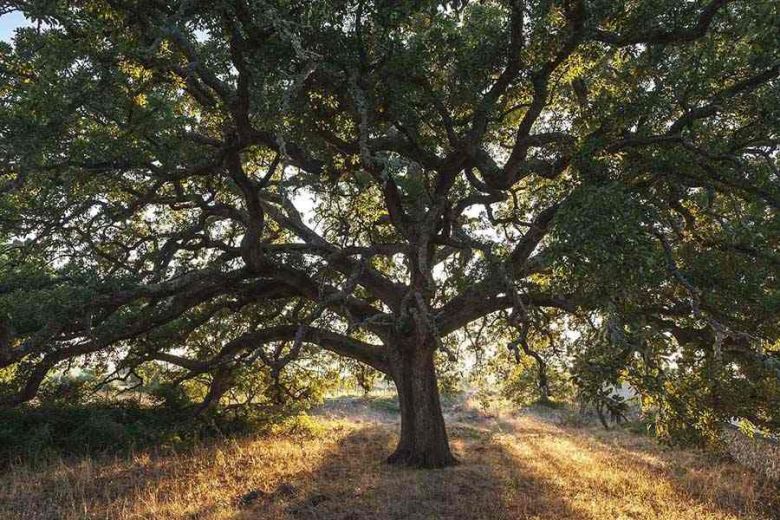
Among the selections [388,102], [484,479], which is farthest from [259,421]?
[388,102]

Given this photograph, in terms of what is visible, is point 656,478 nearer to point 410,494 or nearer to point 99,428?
point 410,494

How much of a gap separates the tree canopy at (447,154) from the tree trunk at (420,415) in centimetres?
107

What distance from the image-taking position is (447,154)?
35.0ft

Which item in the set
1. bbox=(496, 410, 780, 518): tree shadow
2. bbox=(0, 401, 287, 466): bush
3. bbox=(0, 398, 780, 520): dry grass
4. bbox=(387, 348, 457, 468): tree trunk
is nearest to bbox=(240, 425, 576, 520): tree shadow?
bbox=(0, 398, 780, 520): dry grass

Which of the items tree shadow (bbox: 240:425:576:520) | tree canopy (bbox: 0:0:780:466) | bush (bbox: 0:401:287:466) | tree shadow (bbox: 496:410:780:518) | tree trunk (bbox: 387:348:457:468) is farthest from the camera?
bush (bbox: 0:401:287:466)

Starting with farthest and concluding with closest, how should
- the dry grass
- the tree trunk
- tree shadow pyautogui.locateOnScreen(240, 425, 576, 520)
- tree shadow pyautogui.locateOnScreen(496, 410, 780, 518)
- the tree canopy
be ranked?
the tree trunk → tree shadow pyautogui.locateOnScreen(496, 410, 780, 518) → the dry grass → tree shadow pyautogui.locateOnScreen(240, 425, 576, 520) → the tree canopy

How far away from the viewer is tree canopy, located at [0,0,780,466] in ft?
23.2

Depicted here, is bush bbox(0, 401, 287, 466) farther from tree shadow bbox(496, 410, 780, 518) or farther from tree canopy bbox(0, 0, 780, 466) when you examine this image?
tree shadow bbox(496, 410, 780, 518)

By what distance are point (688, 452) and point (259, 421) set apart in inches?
588

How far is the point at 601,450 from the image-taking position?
17.8 metres

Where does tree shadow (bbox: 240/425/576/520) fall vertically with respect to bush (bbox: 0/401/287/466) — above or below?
below

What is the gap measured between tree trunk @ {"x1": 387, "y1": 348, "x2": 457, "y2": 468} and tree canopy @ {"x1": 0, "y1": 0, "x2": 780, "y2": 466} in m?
1.07

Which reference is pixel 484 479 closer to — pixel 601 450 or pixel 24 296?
pixel 601 450

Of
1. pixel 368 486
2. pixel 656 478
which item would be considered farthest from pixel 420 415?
pixel 656 478
